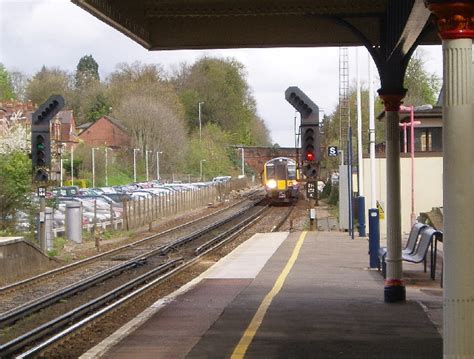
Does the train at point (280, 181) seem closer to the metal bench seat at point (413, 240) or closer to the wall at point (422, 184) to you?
the wall at point (422, 184)

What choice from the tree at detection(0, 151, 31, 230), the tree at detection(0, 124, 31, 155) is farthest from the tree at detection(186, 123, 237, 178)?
the tree at detection(0, 151, 31, 230)

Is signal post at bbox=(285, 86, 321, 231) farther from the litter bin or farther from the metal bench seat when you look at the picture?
the litter bin

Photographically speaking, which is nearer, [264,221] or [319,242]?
[319,242]

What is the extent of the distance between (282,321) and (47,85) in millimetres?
77252

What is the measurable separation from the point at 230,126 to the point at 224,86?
8.29m

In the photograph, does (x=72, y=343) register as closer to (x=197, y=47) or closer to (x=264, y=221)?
(x=197, y=47)

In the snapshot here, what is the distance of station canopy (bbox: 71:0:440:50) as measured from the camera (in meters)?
14.0

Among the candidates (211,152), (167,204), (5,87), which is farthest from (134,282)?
(211,152)

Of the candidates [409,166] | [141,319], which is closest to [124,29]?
[141,319]

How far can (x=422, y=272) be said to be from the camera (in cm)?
1977

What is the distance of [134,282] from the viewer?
845 inches

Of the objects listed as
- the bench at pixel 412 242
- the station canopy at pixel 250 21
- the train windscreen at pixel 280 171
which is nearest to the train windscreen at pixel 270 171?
the train windscreen at pixel 280 171

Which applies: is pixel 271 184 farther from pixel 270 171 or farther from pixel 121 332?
pixel 121 332

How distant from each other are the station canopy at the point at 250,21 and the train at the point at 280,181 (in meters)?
48.7
